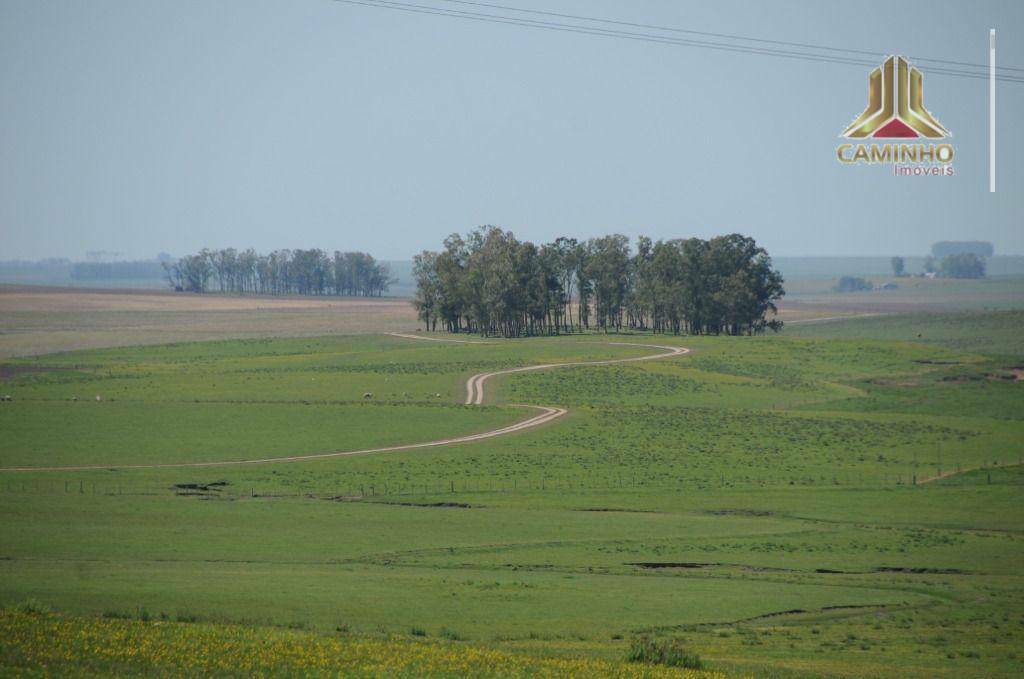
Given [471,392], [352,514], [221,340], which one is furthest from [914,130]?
[221,340]

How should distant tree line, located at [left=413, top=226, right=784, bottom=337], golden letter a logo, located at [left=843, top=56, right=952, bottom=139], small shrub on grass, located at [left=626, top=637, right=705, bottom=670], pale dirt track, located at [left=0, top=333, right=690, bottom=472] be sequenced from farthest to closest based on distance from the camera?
distant tree line, located at [left=413, top=226, right=784, bottom=337]
golden letter a logo, located at [left=843, top=56, right=952, bottom=139]
pale dirt track, located at [left=0, top=333, right=690, bottom=472]
small shrub on grass, located at [left=626, top=637, right=705, bottom=670]

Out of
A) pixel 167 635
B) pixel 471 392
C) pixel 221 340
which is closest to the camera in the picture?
pixel 167 635

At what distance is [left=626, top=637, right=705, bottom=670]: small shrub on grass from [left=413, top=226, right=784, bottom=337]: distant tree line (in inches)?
5536

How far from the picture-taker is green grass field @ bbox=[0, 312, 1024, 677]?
34.0 metres

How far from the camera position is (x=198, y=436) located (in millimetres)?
76062

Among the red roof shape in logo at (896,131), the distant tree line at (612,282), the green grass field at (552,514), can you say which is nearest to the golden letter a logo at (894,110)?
the red roof shape in logo at (896,131)

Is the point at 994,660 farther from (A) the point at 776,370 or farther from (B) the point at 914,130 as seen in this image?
(A) the point at 776,370

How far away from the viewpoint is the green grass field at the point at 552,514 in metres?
34.0

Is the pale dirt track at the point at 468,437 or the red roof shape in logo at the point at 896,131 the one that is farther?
the red roof shape in logo at the point at 896,131

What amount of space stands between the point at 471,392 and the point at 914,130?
46.3 metres

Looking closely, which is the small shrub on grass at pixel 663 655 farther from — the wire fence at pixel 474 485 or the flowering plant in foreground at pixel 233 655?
the wire fence at pixel 474 485

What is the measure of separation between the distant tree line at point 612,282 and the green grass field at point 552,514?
188ft

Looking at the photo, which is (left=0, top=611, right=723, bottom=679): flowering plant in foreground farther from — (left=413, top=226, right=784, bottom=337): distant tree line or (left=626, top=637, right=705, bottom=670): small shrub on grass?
(left=413, top=226, right=784, bottom=337): distant tree line

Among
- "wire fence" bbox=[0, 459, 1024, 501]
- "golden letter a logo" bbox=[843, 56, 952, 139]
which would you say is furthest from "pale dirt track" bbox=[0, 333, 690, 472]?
"golden letter a logo" bbox=[843, 56, 952, 139]
